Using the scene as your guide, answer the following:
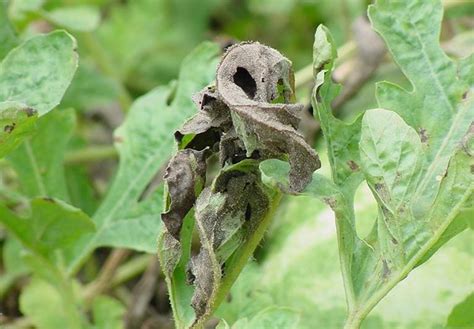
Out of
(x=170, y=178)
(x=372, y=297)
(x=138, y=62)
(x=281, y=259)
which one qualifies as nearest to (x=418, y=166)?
(x=372, y=297)

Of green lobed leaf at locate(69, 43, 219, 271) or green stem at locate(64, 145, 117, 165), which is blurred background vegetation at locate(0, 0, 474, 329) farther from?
green lobed leaf at locate(69, 43, 219, 271)

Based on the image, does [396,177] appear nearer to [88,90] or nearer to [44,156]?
[44,156]

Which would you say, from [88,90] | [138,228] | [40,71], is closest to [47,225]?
[138,228]

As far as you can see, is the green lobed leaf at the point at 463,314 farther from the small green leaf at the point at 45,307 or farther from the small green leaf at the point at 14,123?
the small green leaf at the point at 45,307

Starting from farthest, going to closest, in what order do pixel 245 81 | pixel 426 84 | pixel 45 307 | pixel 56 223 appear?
pixel 45 307
pixel 56 223
pixel 426 84
pixel 245 81

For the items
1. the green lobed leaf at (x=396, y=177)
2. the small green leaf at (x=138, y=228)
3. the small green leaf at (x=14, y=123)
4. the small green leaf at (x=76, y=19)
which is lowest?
the small green leaf at (x=138, y=228)

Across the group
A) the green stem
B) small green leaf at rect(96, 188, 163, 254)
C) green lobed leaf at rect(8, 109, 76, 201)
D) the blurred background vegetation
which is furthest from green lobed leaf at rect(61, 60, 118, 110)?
small green leaf at rect(96, 188, 163, 254)

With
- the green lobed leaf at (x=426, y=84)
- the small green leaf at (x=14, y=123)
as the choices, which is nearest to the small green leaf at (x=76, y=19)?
the small green leaf at (x=14, y=123)
